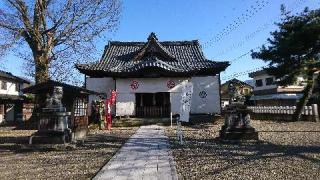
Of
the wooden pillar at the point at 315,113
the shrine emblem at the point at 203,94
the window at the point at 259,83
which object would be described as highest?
the window at the point at 259,83

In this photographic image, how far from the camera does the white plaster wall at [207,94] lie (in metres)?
26.6

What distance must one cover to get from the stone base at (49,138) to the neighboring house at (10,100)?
87.0 feet

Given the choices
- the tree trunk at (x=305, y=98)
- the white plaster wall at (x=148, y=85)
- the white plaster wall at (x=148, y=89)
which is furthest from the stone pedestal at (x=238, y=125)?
the tree trunk at (x=305, y=98)

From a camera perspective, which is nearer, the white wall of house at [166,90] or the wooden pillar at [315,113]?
the wooden pillar at [315,113]

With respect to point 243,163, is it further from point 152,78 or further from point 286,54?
point 152,78

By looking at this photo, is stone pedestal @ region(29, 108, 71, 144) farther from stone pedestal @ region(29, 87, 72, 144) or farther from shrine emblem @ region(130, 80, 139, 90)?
shrine emblem @ region(130, 80, 139, 90)

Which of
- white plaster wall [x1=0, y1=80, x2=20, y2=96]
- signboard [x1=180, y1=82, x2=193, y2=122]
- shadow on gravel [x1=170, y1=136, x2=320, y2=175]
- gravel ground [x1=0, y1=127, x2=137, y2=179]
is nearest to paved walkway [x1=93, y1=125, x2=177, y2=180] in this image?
gravel ground [x1=0, y1=127, x2=137, y2=179]

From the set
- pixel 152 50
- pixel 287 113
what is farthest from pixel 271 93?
pixel 152 50

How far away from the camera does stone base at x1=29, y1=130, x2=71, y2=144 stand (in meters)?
12.5

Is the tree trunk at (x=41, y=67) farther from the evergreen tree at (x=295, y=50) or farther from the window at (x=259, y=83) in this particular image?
the window at (x=259, y=83)

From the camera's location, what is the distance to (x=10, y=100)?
38406 mm

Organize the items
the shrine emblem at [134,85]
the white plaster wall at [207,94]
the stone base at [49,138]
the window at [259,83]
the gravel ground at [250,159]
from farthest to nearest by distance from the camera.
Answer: the window at [259,83] < the white plaster wall at [207,94] < the shrine emblem at [134,85] < the stone base at [49,138] < the gravel ground at [250,159]

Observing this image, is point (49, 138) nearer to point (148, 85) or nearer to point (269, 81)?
point (148, 85)

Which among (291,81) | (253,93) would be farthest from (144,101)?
Result: (253,93)
